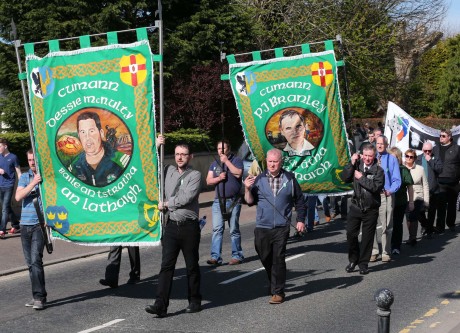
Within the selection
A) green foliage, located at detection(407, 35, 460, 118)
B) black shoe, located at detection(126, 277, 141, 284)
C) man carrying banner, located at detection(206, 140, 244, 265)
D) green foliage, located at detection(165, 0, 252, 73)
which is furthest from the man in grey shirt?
green foliage, located at detection(407, 35, 460, 118)

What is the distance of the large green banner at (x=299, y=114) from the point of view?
12.4m

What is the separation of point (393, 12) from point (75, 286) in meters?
30.5

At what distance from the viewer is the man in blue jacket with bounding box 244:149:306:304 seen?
9.96 m

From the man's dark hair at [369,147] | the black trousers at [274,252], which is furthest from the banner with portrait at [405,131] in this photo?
the black trousers at [274,252]

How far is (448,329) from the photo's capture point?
332 inches

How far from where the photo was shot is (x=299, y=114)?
1252 centimetres

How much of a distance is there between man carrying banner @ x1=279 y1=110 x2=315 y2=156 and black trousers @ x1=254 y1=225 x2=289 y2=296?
108 inches

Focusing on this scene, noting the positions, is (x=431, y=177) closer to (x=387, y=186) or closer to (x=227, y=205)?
(x=387, y=186)

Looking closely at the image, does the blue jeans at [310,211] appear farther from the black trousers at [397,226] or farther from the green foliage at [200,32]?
the green foliage at [200,32]

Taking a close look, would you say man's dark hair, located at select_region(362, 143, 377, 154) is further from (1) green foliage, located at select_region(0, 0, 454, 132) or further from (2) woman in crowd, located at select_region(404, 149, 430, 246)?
(1) green foliage, located at select_region(0, 0, 454, 132)

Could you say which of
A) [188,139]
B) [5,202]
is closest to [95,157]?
[5,202]

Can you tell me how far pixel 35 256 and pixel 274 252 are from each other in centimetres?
276

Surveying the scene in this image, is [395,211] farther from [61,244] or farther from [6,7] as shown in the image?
[6,7]

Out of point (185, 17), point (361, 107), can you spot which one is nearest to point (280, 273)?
point (185, 17)
